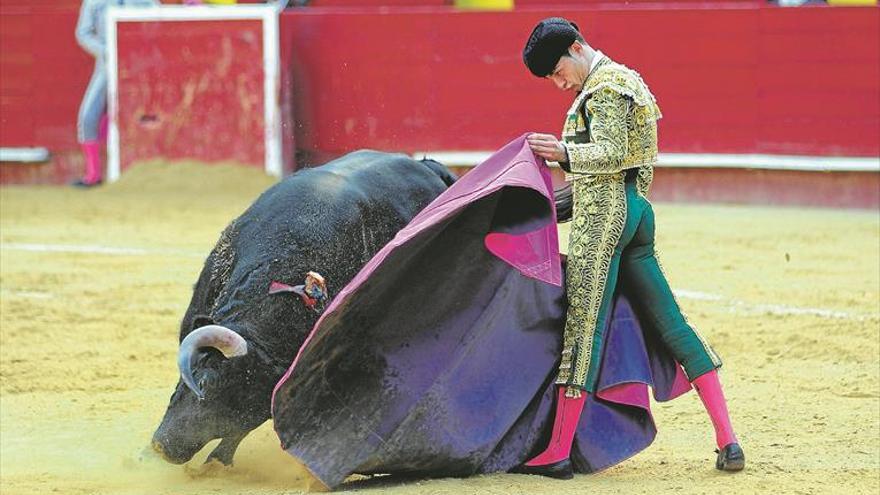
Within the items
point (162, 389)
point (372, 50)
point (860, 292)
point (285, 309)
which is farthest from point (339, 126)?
point (285, 309)

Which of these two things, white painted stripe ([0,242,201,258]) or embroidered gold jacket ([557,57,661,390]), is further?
white painted stripe ([0,242,201,258])

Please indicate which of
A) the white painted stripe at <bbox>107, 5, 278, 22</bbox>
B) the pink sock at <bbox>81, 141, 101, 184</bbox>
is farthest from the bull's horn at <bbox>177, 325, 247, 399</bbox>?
the pink sock at <bbox>81, 141, 101, 184</bbox>

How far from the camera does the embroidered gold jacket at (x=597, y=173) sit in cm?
322

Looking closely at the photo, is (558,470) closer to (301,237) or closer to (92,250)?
(301,237)

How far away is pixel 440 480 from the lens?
3336mm

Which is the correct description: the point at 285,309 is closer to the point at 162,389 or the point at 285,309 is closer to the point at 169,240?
the point at 162,389

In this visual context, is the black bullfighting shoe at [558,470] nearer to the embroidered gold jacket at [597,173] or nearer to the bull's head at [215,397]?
the embroidered gold jacket at [597,173]

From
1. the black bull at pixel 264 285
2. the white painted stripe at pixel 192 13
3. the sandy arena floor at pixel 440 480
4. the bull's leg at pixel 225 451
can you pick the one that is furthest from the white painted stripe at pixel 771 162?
the bull's leg at pixel 225 451

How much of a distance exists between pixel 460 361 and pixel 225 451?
621 mm

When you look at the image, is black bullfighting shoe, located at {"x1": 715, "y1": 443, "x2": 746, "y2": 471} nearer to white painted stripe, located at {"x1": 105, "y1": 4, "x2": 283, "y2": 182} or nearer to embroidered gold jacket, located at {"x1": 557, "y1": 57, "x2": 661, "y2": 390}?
embroidered gold jacket, located at {"x1": 557, "y1": 57, "x2": 661, "y2": 390}

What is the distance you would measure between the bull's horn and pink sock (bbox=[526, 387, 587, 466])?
717 millimetres

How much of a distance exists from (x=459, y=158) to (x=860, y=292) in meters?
3.66

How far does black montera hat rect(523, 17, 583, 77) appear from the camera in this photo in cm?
323

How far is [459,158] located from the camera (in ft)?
30.1
